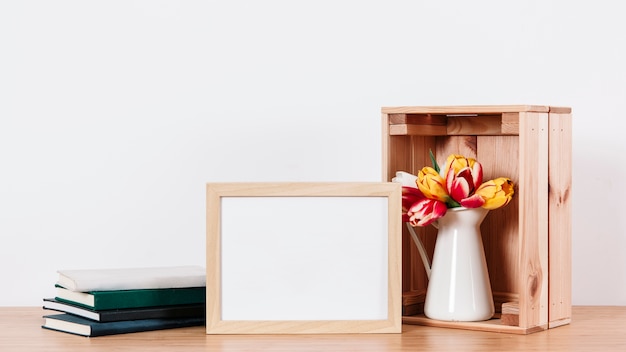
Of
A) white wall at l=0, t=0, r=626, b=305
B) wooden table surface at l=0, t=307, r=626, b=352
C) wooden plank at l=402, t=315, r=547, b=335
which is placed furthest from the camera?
white wall at l=0, t=0, r=626, b=305

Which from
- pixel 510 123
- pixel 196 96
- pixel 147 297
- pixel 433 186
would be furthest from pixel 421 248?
pixel 196 96

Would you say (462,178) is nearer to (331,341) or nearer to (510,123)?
(510,123)

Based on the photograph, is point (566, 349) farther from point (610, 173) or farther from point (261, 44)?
point (261, 44)

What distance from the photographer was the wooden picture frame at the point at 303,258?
1379mm

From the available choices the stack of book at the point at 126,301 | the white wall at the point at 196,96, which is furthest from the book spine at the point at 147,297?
the white wall at the point at 196,96

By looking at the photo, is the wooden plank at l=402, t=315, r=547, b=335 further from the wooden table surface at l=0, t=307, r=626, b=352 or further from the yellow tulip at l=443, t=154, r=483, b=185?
the yellow tulip at l=443, t=154, r=483, b=185

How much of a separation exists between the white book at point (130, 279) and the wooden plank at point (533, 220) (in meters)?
0.46

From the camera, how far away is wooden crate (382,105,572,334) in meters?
1.40

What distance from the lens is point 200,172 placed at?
1767 mm

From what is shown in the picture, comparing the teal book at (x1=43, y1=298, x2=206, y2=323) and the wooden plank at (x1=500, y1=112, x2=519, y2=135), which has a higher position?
the wooden plank at (x1=500, y1=112, x2=519, y2=135)

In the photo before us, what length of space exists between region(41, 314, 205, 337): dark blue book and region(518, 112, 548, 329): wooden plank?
0.46 m

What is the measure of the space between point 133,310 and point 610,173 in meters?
0.85

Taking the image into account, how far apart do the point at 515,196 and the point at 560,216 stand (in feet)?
0.25

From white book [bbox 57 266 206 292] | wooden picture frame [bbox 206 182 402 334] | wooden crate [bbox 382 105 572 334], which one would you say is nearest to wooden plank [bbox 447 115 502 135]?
wooden crate [bbox 382 105 572 334]
